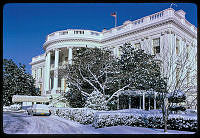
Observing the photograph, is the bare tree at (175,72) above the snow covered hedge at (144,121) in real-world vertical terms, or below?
above

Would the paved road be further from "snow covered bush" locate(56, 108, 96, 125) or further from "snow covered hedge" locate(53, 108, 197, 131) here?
"snow covered bush" locate(56, 108, 96, 125)

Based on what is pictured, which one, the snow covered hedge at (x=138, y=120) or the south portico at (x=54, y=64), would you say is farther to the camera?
the south portico at (x=54, y=64)

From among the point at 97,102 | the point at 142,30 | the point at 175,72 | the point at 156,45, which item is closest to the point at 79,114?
the point at 97,102

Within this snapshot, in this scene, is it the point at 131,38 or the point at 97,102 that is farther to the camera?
the point at 131,38

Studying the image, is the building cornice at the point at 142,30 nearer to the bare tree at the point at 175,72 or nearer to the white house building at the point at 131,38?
the white house building at the point at 131,38

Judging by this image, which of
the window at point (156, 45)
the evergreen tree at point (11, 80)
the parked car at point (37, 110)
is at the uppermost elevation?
the window at point (156, 45)

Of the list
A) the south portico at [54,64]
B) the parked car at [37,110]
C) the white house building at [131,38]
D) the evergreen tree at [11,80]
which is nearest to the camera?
the evergreen tree at [11,80]

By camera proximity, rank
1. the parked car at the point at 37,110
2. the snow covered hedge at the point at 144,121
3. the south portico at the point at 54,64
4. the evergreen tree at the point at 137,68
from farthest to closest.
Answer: the south portico at the point at 54,64
the evergreen tree at the point at 137,68
the parked car at the point at 37,110
the snow covered hedge at the point at 144,121

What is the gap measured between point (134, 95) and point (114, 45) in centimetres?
853

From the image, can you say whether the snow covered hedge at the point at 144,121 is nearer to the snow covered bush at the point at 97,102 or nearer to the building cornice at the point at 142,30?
the snow covered bush at the point at 97,102

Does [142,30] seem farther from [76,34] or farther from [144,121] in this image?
[144,121]

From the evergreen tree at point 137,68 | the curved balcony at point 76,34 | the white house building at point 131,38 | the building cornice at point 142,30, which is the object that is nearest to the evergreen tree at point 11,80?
the white house building at point 131,38

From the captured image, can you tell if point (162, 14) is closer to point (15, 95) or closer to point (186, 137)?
point (15, 95)

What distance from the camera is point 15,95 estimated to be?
43.3ft
